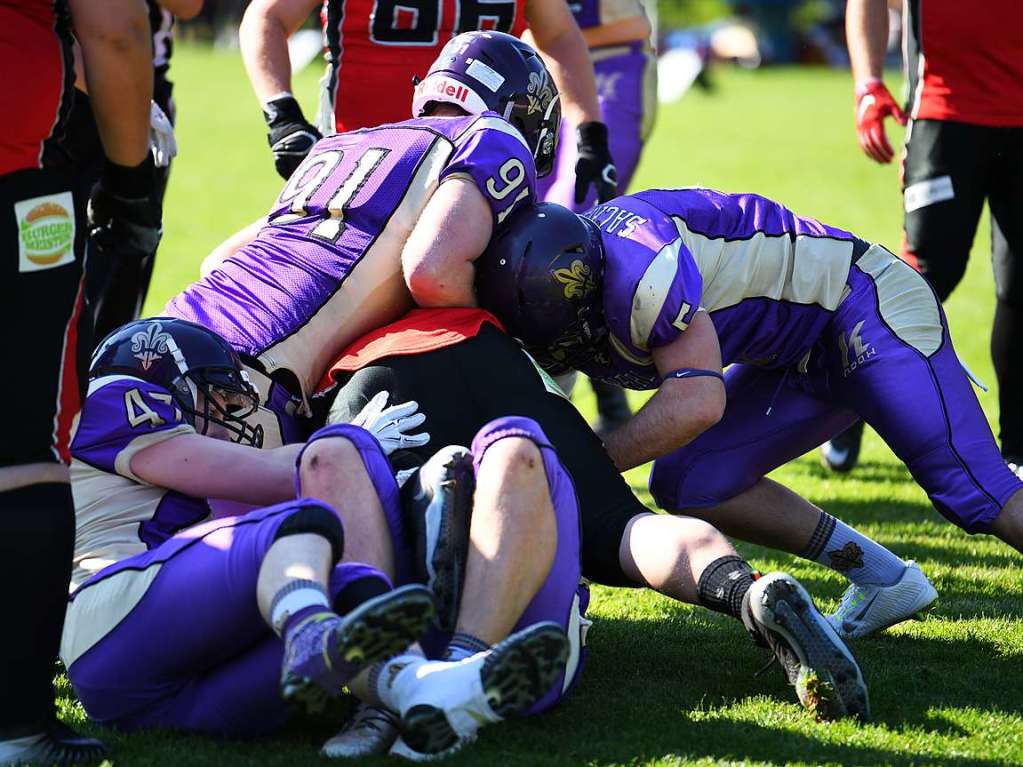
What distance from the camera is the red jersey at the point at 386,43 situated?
5312mm

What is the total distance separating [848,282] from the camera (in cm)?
409

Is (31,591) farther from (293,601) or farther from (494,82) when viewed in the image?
(494,82)

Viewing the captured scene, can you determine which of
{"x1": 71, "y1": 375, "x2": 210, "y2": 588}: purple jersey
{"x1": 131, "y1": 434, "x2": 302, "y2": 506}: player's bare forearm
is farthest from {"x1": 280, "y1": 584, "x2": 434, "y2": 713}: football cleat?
{"x1": 71, "y1": 375, "x2": 210, "y2": 588}: purple jersey

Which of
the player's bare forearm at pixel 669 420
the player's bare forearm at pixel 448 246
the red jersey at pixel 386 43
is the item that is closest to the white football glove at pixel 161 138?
the red jersey at pixel 386 43

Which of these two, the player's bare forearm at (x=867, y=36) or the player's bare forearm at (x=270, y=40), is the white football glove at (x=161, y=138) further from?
the player's bare forearm at (x=867, y=36)

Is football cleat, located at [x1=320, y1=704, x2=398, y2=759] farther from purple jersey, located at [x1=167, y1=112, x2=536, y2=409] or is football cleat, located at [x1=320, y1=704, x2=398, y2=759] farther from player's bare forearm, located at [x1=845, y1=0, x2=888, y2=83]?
player's bare forearm, located at [x1=845, y1=0, x2=888, y2=83]

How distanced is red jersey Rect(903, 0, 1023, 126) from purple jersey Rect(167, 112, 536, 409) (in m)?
2.07

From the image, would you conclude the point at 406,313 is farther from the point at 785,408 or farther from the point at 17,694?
the point at 17,694

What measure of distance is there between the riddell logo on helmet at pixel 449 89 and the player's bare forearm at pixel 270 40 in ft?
3.49

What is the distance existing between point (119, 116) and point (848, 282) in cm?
202

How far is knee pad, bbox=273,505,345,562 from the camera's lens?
287 centimetres

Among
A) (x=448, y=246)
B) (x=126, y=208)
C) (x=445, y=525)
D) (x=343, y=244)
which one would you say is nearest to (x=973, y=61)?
(x=448, y=246)

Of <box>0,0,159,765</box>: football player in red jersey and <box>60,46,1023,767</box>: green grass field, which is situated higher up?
<box>0,0,159,765</box>: football player in red jersey

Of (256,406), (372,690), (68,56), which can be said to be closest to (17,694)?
(372,690)
